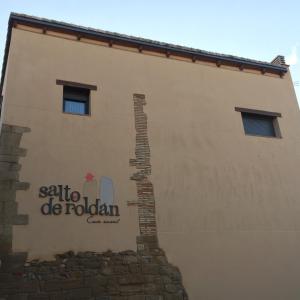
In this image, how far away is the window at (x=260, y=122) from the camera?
11.1m

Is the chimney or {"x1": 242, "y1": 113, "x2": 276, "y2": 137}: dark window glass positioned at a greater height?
the chimney

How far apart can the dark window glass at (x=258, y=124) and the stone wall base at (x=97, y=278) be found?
16.1ft

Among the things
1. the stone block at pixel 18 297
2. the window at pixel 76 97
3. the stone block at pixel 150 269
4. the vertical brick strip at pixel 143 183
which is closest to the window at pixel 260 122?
the vertical brick strip at pixel 143 183

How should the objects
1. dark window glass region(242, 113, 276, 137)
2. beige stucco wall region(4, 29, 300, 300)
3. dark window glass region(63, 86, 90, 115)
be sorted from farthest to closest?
dark window glass region(242, 113, 276, 137), dark window glass region(63, 86, 90, 115), beige stucco wall region(4, 29, 300, 300)

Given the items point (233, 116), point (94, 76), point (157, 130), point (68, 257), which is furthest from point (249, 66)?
point (68, 257)

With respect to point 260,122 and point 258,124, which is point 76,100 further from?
point 260,122

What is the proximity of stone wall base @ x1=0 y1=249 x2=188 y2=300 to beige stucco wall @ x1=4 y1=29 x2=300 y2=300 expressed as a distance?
0.22m

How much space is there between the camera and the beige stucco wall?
26.8 ft

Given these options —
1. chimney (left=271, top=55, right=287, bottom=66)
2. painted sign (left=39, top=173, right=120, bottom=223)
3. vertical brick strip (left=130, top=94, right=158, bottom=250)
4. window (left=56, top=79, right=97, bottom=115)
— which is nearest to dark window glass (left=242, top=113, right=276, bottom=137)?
chimney (left=271, top=55, right=287, bottom=66)

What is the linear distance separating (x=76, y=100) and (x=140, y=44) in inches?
110

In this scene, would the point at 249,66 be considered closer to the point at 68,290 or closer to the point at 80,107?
the point at 80,107

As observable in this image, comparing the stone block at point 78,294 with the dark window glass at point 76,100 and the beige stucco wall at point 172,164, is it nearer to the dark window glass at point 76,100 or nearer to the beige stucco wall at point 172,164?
the beige stucco wall at point 172,164

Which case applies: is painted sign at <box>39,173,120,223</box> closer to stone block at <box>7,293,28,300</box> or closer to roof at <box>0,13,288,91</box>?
stone block at <box>7,293,28,300</box>

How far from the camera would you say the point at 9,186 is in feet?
24.9
